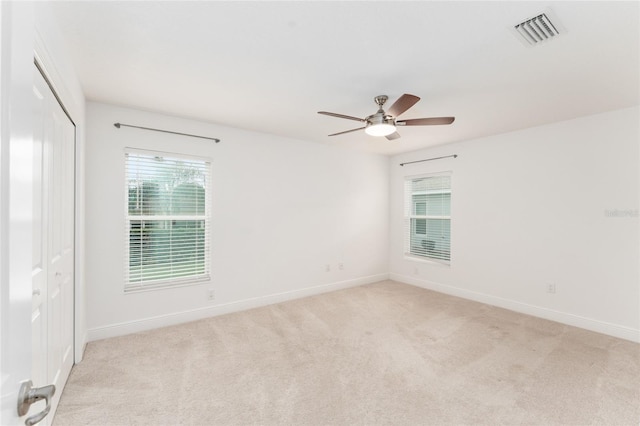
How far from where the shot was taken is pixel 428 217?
17.1 ft

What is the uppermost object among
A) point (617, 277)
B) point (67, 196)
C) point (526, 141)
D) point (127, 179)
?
point (526, 141)

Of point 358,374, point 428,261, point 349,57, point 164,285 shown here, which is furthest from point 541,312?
point 164,285

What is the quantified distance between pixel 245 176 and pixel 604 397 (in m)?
4.10

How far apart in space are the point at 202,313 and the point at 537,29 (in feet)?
13.6

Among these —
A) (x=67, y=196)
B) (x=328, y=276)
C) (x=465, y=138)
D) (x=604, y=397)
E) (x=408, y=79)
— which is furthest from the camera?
(x=328, y=276)

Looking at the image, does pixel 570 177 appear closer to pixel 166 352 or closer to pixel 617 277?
pixel 617 277

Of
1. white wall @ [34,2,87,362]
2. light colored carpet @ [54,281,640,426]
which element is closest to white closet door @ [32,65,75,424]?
white wall @ [34,2,87,362]

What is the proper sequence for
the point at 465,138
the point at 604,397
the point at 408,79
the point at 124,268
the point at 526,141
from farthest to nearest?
the point at 465,138 → the point at 526,141 → the point at 124,268 → the point at 408,79 → the point at 604,397

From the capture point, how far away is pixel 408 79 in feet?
8.37

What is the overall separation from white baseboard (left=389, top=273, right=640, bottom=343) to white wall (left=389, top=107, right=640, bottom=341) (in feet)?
0.04

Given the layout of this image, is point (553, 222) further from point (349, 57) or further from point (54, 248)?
point (54, 248)

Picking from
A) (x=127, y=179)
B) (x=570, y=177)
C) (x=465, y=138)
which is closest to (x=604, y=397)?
(x=570, y=177)

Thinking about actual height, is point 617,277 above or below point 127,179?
below

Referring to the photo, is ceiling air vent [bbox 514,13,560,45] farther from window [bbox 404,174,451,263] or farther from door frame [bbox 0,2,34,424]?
window [bbox 404,174,451,263]
